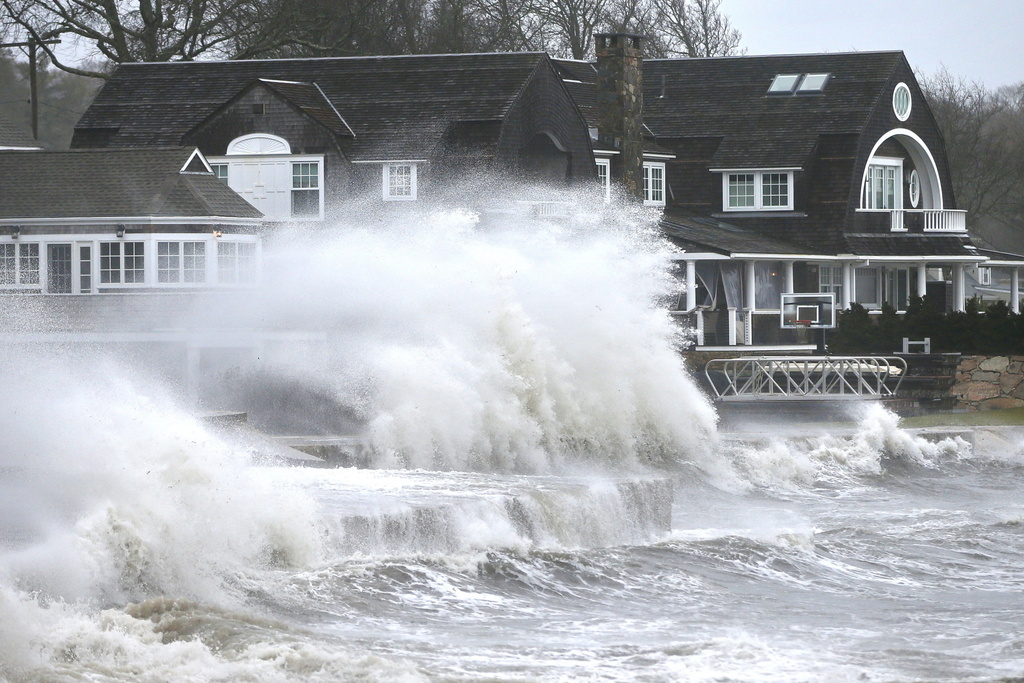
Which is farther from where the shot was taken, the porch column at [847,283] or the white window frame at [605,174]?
the porch column at [847,283]

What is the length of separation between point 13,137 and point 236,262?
15232mm

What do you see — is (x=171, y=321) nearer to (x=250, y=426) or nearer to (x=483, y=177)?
(x=250, y=426)

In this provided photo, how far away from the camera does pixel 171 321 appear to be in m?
29.5

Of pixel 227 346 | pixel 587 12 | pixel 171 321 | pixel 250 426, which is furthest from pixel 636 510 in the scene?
pixel 587 12

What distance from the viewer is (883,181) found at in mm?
45594

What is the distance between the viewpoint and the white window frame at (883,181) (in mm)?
44844

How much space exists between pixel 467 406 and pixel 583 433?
234cm

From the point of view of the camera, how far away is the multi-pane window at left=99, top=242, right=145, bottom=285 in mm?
30828

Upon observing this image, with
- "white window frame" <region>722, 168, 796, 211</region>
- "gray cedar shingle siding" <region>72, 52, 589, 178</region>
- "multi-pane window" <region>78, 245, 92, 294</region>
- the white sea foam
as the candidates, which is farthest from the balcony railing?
"multi-pane window" <region>78, 245, 92, 294</region>

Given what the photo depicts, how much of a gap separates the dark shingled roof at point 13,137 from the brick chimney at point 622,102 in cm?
1528

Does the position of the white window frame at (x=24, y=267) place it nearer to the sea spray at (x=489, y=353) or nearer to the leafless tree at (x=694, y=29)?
the sea spray at (x=489, y=353)

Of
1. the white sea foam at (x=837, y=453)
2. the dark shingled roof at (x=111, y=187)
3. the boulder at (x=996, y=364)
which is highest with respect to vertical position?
the dark shingled roof at (x=111, y=187)

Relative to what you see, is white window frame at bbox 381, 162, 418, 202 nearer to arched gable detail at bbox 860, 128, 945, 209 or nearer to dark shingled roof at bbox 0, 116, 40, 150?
dark shingled roof at bbox 0, 116, 40, 150

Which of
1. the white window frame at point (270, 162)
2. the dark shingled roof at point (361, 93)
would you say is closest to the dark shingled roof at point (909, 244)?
the dark shingled roof at point (361, 93)
